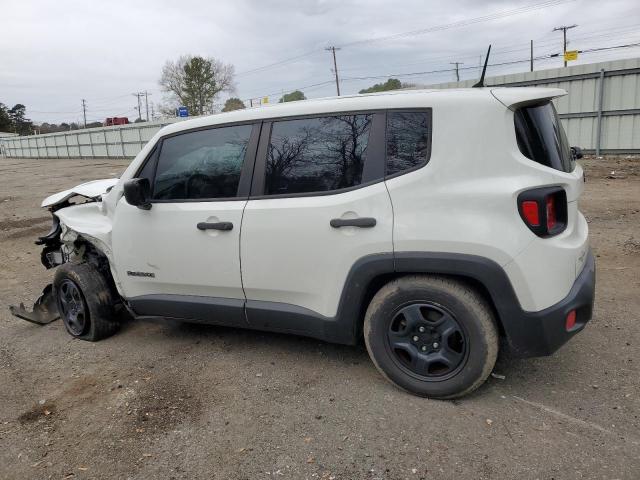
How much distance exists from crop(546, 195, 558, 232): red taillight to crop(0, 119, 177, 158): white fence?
26612 millimetres

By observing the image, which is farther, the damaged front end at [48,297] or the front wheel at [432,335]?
the damaged front end at [48,297]

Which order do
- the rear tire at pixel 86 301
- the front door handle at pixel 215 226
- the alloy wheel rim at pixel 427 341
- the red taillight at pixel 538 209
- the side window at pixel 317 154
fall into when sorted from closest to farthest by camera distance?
1. the red taillight at pixel 538 209
2. the alloy wheel rim at pixel 427 341
3. the side window at pixel 317 154
4. the front door handle at pixel 215 226
5. the rear tire at pixel 86 301

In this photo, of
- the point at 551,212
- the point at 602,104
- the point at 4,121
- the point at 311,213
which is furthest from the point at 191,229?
the point at 4,121

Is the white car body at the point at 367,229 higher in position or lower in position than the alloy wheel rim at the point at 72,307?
higher

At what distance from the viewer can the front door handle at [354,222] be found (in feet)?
9.41

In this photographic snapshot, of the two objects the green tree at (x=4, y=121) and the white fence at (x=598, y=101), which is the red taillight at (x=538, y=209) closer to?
the white fence at (x=598, y=101)

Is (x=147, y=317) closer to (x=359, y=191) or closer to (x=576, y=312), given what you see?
(x=359, y=191)

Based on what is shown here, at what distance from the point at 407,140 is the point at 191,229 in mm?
1569

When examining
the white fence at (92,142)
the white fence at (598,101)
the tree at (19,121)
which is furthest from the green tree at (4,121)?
the white fence at (598,101)

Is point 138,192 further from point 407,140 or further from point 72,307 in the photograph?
point 407,140

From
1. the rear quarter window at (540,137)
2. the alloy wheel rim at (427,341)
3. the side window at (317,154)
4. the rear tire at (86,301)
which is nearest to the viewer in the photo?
the rear quarter window at (540,137)

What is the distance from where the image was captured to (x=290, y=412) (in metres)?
2.96

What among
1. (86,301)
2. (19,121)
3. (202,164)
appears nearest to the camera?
(202,164)

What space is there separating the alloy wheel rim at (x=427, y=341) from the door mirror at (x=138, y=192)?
1.96 m
